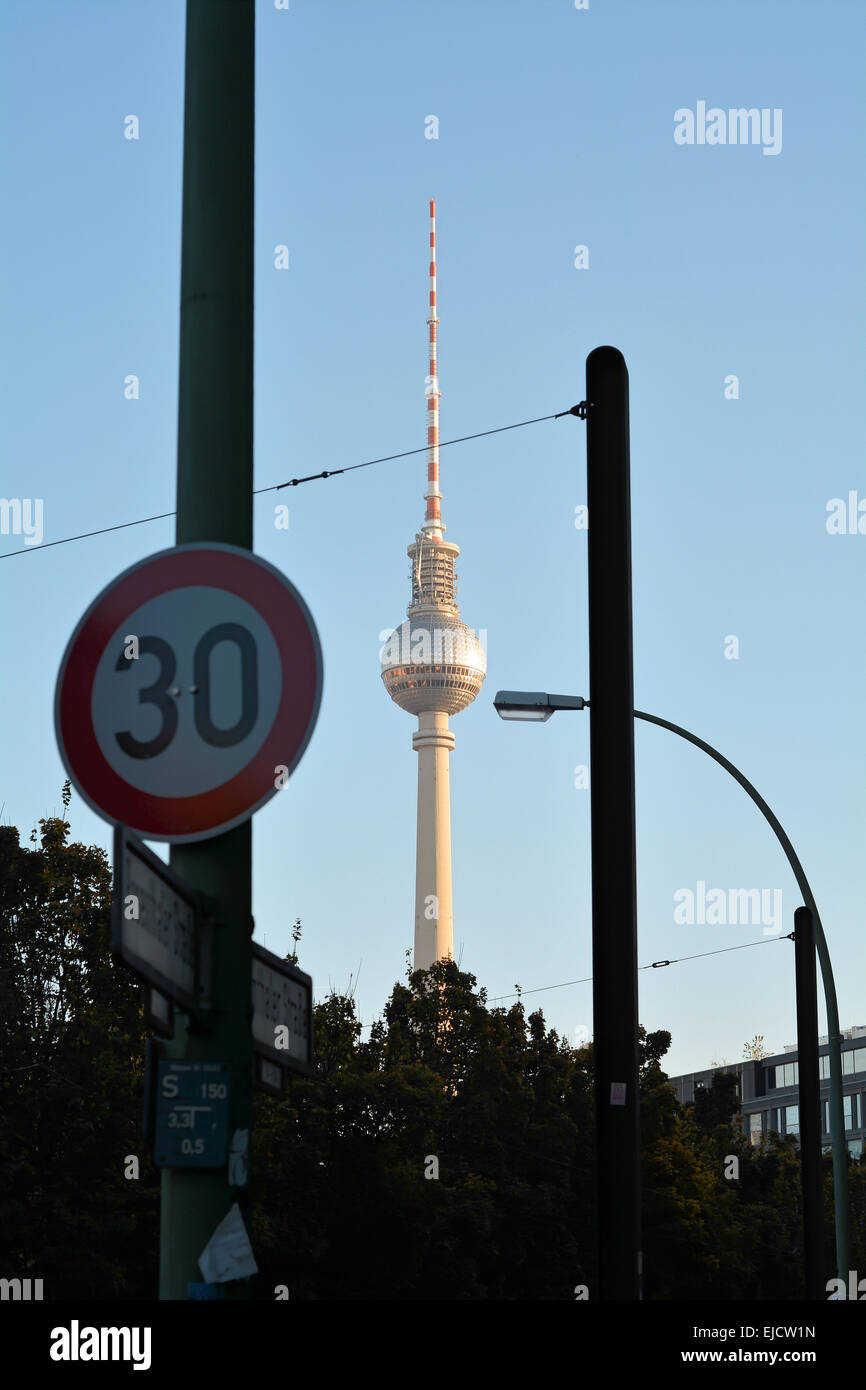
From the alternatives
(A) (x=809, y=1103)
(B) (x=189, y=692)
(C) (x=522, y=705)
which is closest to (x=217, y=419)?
(B) (x=189, y=692)

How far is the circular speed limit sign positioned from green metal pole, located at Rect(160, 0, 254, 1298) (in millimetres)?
168

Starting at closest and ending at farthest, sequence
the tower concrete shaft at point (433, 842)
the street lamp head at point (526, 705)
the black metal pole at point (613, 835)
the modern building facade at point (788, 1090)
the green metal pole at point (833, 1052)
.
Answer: the black metal pole at point (613, 835) → the street lamp head at point (526, 705) → the green metal pole at point (833, 1052) → the modern building facade at point (788, 1090) → the tower concrete shaft at point (433, 842)

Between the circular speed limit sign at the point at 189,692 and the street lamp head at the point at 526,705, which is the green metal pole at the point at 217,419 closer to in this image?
the circular speed limit sign at the point at 189,692

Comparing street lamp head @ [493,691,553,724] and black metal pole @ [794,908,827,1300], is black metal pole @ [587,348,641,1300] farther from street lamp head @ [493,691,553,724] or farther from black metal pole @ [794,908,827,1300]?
black metal pole @ [794,908,827,1300]

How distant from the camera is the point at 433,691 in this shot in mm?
164125

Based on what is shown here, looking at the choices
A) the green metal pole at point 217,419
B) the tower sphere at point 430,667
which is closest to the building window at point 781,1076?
the tower sphere at point 430,667

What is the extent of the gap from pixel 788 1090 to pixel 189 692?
474ft

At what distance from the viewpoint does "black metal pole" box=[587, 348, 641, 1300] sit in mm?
9461

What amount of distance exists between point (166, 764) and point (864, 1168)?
92444mm

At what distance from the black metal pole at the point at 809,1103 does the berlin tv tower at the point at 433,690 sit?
13220 centimetres

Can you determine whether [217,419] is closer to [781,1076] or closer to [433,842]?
[781,1076]

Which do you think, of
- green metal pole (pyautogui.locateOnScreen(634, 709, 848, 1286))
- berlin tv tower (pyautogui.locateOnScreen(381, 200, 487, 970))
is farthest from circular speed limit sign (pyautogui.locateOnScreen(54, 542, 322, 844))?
berlin tv tower (pyautogui.locateOnScreen(381, 200, 487, 970))

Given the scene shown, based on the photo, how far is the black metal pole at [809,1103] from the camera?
24750 millimetres
